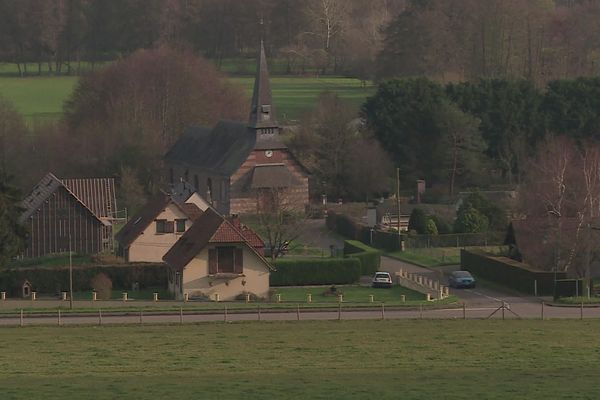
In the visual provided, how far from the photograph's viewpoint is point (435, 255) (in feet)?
237

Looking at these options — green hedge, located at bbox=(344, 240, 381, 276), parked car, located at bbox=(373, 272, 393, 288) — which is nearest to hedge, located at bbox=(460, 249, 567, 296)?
green hedge, located at bbox=(344, 240, 381, 276)

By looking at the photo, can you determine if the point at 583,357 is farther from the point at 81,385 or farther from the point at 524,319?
the point at 81,385

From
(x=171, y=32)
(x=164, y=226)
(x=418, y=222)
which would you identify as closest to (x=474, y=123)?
(x=418, y=222)

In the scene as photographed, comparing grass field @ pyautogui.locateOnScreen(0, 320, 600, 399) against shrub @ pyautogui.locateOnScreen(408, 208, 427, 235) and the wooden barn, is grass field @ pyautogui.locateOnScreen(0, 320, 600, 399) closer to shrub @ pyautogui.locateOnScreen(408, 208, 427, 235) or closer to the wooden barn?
the wooden barn

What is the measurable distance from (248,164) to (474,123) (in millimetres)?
14219

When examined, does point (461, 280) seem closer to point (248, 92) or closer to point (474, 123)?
point (474, 123)

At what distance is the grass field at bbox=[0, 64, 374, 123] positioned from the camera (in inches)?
4823

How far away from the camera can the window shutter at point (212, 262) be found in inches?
2386

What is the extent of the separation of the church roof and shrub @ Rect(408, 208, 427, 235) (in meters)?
14.9

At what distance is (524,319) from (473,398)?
18.6 metres

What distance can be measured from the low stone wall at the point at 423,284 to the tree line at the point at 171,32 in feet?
275

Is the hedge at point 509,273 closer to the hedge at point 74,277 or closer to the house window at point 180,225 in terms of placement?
the house window at point 180,225

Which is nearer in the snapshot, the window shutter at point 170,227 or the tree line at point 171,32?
the window shutter at point 170,227

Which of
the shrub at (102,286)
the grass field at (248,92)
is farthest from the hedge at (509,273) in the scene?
the grass field at (248,92)
